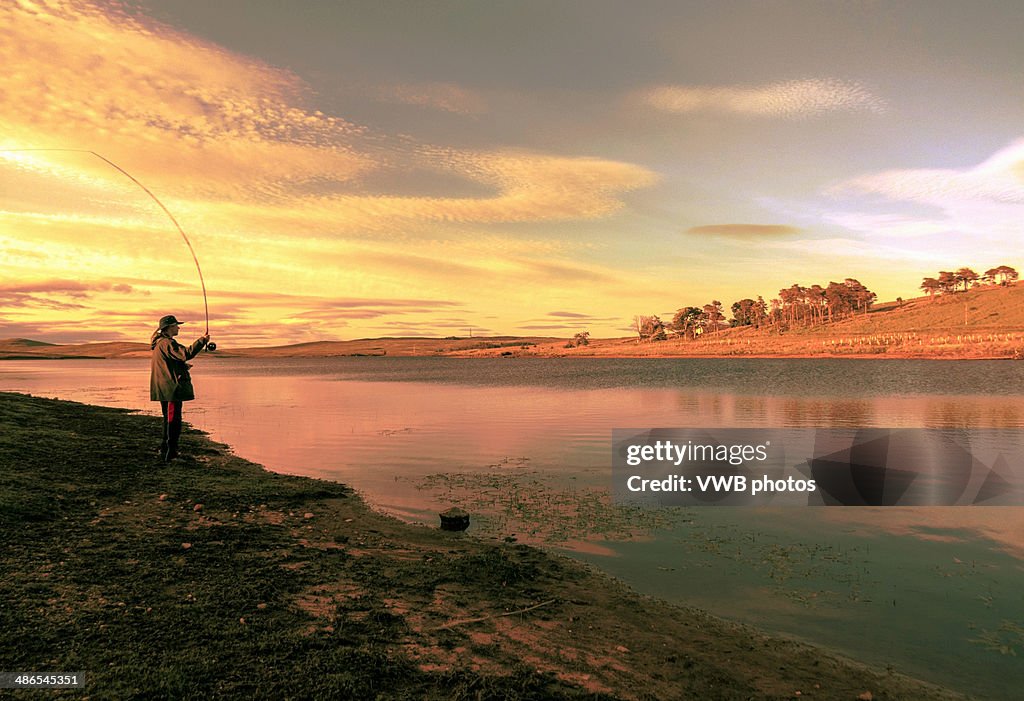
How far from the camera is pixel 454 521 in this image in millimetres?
13805

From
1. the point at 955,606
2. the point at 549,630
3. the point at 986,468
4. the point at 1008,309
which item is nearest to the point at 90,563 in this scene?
the point at 549,630

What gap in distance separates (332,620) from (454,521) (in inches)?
255

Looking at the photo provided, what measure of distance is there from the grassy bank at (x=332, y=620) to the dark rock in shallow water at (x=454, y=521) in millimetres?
796

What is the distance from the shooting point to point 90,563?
337 inches

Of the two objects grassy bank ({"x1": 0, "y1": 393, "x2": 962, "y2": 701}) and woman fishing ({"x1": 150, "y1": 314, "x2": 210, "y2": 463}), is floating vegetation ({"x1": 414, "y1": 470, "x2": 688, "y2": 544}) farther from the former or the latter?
woman fishing ({"x1": 150, "y1": 314, "x2": 210, "y2": 463})

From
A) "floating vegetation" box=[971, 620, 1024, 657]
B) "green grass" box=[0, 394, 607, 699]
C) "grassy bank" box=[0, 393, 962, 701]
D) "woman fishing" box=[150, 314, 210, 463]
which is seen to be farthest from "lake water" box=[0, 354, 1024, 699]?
"woman fishing" box=[150, 314, 210, 463]

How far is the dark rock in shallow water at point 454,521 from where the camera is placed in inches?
543

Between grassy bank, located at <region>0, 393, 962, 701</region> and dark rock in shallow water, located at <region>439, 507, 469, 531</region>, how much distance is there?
0.80 meters

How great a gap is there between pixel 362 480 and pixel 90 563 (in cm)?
1152

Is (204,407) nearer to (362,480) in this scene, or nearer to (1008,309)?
(362,480)

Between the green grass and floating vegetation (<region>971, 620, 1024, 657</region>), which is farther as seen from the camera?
floating vegetation (<region>971, 620, 1024, 657</region>)

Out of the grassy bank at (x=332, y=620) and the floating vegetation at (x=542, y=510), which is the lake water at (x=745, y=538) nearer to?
the floating vegetation at (x=542, y=510)

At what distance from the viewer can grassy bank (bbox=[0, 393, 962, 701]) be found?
19.6ft

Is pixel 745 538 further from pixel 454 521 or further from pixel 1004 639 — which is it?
pixel 454 521
